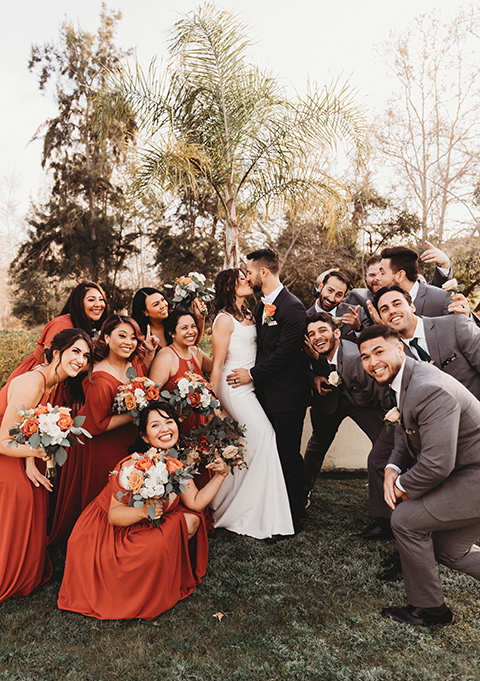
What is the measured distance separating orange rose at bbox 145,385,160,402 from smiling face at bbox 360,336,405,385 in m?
1.72

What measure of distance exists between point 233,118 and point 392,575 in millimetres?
8317

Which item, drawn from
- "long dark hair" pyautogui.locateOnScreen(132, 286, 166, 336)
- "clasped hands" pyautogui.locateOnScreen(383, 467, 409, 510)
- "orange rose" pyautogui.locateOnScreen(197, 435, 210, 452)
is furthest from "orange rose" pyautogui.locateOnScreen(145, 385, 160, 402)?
"clasped hands" pyautogui.locateOnScreen(383, 467, 409, 510)

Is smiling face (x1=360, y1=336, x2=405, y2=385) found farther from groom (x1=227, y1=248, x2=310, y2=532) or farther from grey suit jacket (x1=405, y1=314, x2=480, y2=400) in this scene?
groom (x1=227, y1=248, x2=310, y2=532)

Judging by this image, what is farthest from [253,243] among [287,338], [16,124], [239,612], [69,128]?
[239,612]

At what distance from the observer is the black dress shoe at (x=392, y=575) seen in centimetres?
398

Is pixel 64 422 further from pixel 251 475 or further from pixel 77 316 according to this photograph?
pixel 251 475

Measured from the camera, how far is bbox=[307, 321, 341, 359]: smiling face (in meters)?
4.73

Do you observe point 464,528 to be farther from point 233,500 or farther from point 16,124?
point 16,124

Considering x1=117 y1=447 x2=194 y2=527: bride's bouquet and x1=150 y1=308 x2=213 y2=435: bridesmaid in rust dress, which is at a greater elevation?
x1=150 y1=308 x2=213 y2=435: bridesmaid in rust dress

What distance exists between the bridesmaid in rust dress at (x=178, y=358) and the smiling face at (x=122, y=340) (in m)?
0.45

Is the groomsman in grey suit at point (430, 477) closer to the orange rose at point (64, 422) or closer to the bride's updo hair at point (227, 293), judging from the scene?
the bride's updo hair at point (227, 293)

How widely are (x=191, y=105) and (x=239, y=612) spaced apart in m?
8.97

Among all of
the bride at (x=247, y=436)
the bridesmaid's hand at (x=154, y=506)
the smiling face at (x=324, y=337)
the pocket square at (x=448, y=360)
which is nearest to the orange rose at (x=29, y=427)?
the bridesmaid's hand at (x=154, y=506)

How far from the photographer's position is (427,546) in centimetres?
326
